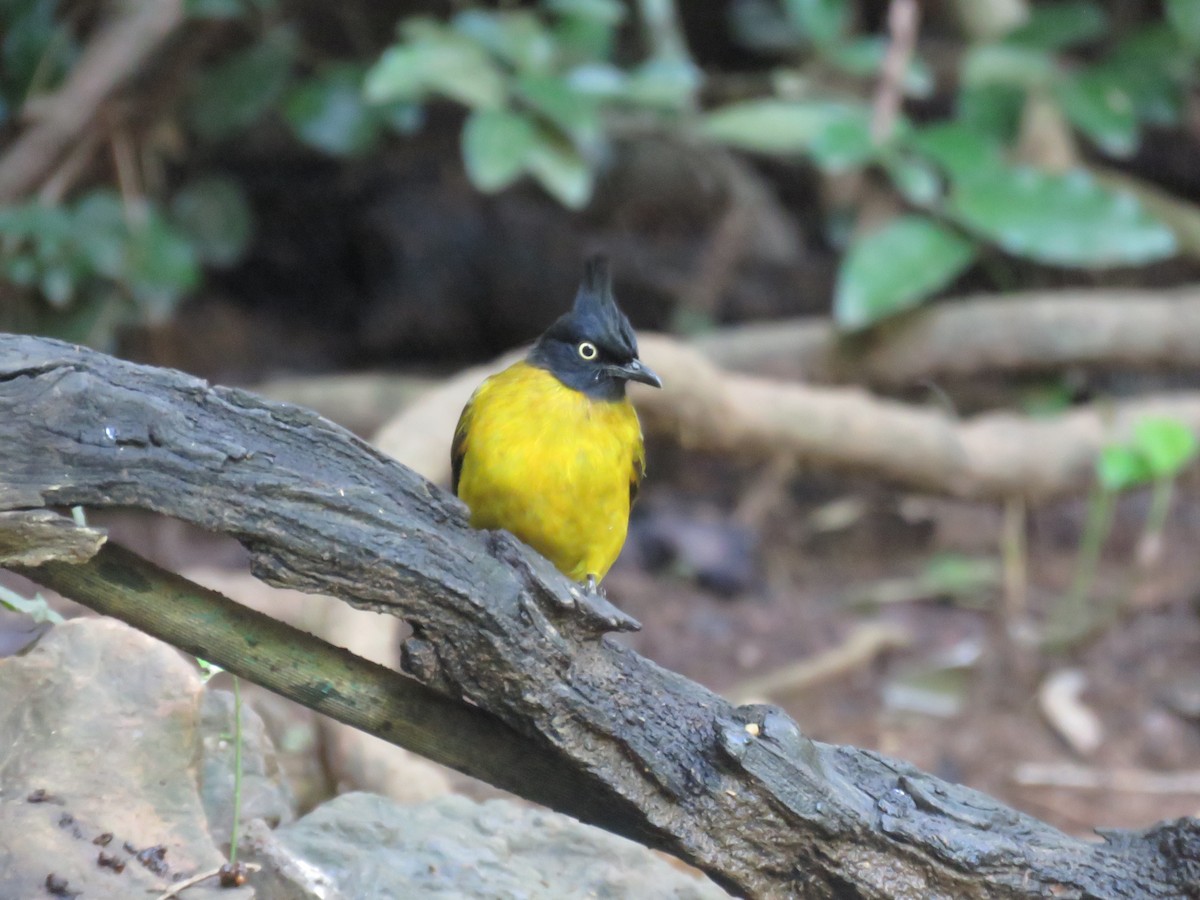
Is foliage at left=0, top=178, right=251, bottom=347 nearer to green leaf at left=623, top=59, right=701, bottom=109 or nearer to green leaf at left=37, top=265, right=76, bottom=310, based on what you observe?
green leaf at left=37, top=265, right=76, bottom=310

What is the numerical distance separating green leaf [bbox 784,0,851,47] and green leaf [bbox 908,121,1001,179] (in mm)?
748

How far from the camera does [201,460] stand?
216cm

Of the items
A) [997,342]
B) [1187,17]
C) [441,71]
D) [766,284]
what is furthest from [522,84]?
[1187,17]

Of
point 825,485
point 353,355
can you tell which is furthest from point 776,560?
point 353,355

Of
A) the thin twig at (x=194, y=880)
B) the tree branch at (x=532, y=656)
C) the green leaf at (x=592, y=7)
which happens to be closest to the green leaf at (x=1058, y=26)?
the green leaf at (x=592, y=7)

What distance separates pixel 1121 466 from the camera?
6184 millimetres

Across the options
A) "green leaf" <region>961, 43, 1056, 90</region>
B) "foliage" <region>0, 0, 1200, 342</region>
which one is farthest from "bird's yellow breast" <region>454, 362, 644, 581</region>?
"green leaf" <region>961, 43, 1056, 90</region>

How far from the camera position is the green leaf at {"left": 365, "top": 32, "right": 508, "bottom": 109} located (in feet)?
19.2

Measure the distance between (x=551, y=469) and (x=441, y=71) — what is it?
325cm

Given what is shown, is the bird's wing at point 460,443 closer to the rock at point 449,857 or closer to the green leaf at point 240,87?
the rock at point 449,857

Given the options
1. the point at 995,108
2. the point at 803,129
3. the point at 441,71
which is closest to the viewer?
the point at 441,71

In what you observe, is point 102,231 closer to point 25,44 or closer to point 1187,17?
point 25,44

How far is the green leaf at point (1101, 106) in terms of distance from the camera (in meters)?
7.14

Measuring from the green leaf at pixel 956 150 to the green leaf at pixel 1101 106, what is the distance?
1.94 ft
